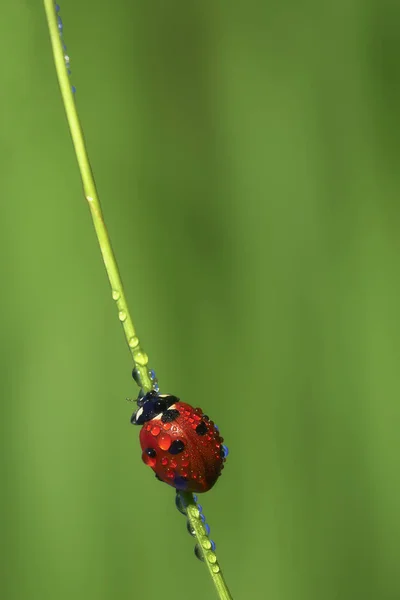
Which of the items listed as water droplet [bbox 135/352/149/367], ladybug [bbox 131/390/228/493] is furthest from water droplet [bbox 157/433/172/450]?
water droplet [bbox 135/352/149/367]

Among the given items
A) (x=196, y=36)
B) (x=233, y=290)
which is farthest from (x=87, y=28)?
(x=233, y=290)

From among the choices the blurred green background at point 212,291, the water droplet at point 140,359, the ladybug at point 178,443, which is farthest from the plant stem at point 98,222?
the blurred green background at point 212,291

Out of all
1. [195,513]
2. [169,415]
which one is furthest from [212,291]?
[195,513]

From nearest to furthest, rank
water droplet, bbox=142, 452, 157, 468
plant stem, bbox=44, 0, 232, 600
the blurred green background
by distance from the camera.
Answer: plant stem, bbox=44, 0, 232, 600
water droplet, bbox=142, 452, 157, 468
the blurred green background

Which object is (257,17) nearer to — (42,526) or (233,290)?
(233,290)

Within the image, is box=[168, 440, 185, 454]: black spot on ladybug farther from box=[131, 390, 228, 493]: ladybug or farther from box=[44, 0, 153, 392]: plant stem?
box=[44, 0, 153, 392]: plant stem

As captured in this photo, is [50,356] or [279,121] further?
[279,121]
